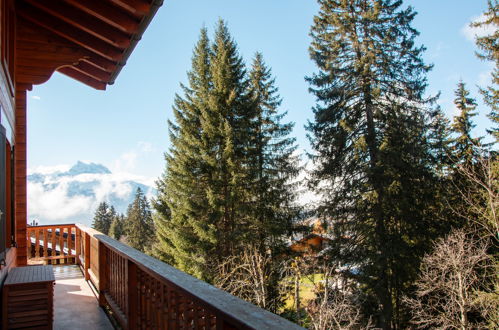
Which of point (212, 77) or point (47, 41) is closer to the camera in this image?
point (47, 41)

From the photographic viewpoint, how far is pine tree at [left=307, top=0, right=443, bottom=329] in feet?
39.4

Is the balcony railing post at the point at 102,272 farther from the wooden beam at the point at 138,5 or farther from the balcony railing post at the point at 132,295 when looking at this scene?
the wooden beam at the point at 138,5

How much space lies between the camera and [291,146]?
669 inches

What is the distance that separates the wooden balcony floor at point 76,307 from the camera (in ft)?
11.7

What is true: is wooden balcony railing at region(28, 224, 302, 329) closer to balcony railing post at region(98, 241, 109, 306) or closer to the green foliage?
balcony railing post at region(98, 241, 109, 306)

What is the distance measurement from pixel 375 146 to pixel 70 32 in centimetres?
1033

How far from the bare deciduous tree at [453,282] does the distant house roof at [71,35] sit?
11.6 metres

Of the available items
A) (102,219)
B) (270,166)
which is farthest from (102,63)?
(102,219)

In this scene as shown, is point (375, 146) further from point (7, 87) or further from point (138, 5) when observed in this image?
point (7, 87)

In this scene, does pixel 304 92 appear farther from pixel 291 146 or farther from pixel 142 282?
pixel 142 282

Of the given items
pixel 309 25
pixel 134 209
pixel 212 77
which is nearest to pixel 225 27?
pixel 212 77

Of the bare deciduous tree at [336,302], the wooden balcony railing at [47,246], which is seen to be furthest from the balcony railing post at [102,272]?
the bare deciduous tree at [336,302]

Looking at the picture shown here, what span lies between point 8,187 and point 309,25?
42.9ft

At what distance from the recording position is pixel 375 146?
1228cm
